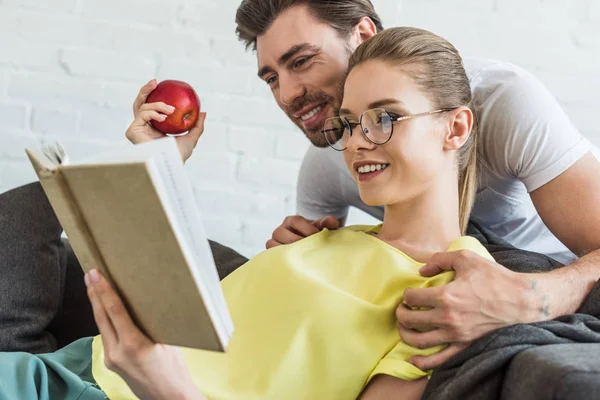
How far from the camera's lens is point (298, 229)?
1574 mm

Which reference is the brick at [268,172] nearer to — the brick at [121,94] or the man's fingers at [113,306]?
the brick at [121,94]

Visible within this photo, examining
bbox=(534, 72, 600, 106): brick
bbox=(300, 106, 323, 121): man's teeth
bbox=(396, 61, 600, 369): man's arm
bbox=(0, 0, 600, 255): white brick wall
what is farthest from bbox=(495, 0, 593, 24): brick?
bbox=(300, 106, 323, 121): man's teeth

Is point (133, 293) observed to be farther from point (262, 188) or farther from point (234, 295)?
point (262, 188)

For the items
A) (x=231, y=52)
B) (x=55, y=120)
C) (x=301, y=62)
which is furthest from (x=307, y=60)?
(x=55, y=120)

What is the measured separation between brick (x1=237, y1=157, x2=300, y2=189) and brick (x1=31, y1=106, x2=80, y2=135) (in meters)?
0.52

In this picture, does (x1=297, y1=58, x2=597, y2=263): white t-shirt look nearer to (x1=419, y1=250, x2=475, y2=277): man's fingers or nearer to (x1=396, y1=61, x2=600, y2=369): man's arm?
(x1=396, y1=61, x2=600, y2=369): man's arm

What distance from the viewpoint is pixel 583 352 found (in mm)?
987

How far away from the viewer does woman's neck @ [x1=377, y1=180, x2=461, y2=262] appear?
4.61 ft

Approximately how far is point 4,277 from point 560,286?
3.69 ft

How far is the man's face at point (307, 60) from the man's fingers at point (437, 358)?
81 centimetres

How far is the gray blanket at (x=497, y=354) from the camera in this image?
104cm

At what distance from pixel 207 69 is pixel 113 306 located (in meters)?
1.46

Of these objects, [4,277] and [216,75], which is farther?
[216,75]

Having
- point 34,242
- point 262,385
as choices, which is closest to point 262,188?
point 34,242
